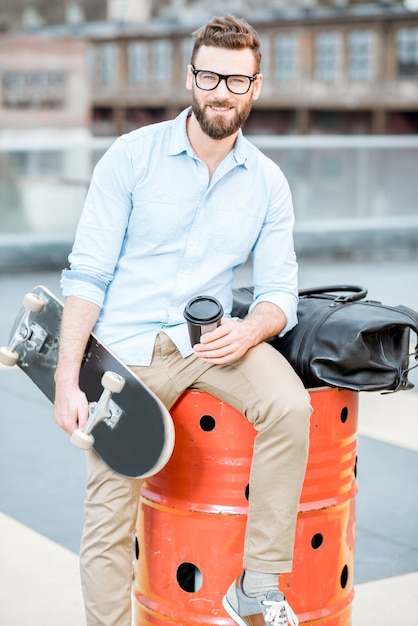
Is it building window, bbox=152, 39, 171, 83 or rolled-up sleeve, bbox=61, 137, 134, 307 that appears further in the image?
building window, bbox=152, 39, 171, 83

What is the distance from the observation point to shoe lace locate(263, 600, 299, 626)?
2352mm

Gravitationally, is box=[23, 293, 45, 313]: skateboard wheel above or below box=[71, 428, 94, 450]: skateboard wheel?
above

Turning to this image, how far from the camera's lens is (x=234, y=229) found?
264 cm

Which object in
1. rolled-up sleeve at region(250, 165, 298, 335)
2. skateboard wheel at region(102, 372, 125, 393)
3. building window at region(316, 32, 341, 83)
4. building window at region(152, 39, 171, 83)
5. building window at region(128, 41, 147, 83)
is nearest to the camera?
skateboard wheel at region(102, 372, 125, 393)

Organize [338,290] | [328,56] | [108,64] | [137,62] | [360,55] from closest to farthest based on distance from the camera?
[338,290]
[360,55]
[328,56]
[137,62]
[108,64]

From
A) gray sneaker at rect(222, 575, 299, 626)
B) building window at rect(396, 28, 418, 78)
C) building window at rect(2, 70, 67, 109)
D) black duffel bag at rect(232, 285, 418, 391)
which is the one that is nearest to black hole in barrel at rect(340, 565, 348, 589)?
gray sneaker at rect(222, 575, 299, 626)

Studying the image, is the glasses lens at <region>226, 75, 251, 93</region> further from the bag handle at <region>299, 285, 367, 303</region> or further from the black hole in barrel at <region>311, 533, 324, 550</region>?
the black hole in barrel at <region>311, 533, 324, 550</region>

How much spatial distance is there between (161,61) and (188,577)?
88.3 metres

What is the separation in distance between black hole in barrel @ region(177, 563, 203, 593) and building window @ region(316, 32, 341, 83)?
75060 millimetres

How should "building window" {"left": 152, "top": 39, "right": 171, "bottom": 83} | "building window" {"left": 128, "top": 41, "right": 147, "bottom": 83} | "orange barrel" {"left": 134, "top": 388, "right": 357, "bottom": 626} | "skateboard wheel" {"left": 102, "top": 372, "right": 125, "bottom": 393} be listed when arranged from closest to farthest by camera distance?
1. "skateboard wheel" {"left": 102, "top": 372, "right": 125, "bottom": 393}
2. "orange barrel" {"left": 134, "top": 388, "right": 357, "bottom": 626}
3. "building window" {"left": 152, "top": 39, "right": 171, "bottom": 83}
4. "building window" {"left": 128, "top": 41, "right": 147, "bottom": 83}

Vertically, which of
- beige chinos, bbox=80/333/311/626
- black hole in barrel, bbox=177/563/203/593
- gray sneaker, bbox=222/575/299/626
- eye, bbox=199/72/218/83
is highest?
eye, bbox=199/72/218/83

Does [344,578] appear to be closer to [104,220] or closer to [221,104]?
[104,220]

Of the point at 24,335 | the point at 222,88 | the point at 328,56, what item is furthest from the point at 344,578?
the point at 328,56

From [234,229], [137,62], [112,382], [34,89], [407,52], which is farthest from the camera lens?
[137,62]
